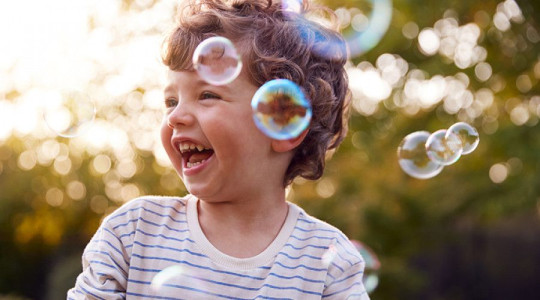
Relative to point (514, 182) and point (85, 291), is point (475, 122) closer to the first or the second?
point (514, 182)

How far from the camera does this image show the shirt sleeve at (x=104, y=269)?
6.55 ft

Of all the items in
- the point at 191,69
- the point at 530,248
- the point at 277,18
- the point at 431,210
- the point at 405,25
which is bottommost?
the point at 530,248

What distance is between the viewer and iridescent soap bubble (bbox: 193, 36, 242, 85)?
209 centimetres

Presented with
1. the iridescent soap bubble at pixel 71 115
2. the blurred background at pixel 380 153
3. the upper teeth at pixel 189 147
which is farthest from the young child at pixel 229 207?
the blurred background at pixel 380 153

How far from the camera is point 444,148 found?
10.8 ft

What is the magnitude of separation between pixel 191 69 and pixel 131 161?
825cm

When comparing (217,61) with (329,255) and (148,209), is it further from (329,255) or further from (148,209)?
(329,255)

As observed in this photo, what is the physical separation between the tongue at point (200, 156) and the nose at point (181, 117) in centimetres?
10

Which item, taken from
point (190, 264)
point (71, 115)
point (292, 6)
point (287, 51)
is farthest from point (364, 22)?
point (190, 264)

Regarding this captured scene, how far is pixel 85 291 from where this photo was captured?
200cm

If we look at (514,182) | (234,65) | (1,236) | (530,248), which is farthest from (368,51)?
(234,65)

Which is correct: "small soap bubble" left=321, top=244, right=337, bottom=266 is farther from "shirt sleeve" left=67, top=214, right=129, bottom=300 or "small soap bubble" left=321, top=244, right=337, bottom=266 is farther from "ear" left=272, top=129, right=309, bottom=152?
"shirt sleeve" left=67, top=214, right=129, bottom=300

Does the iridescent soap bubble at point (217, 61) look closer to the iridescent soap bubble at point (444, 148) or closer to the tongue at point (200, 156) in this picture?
the tongue at point (200, 156)

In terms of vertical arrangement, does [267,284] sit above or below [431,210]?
above
